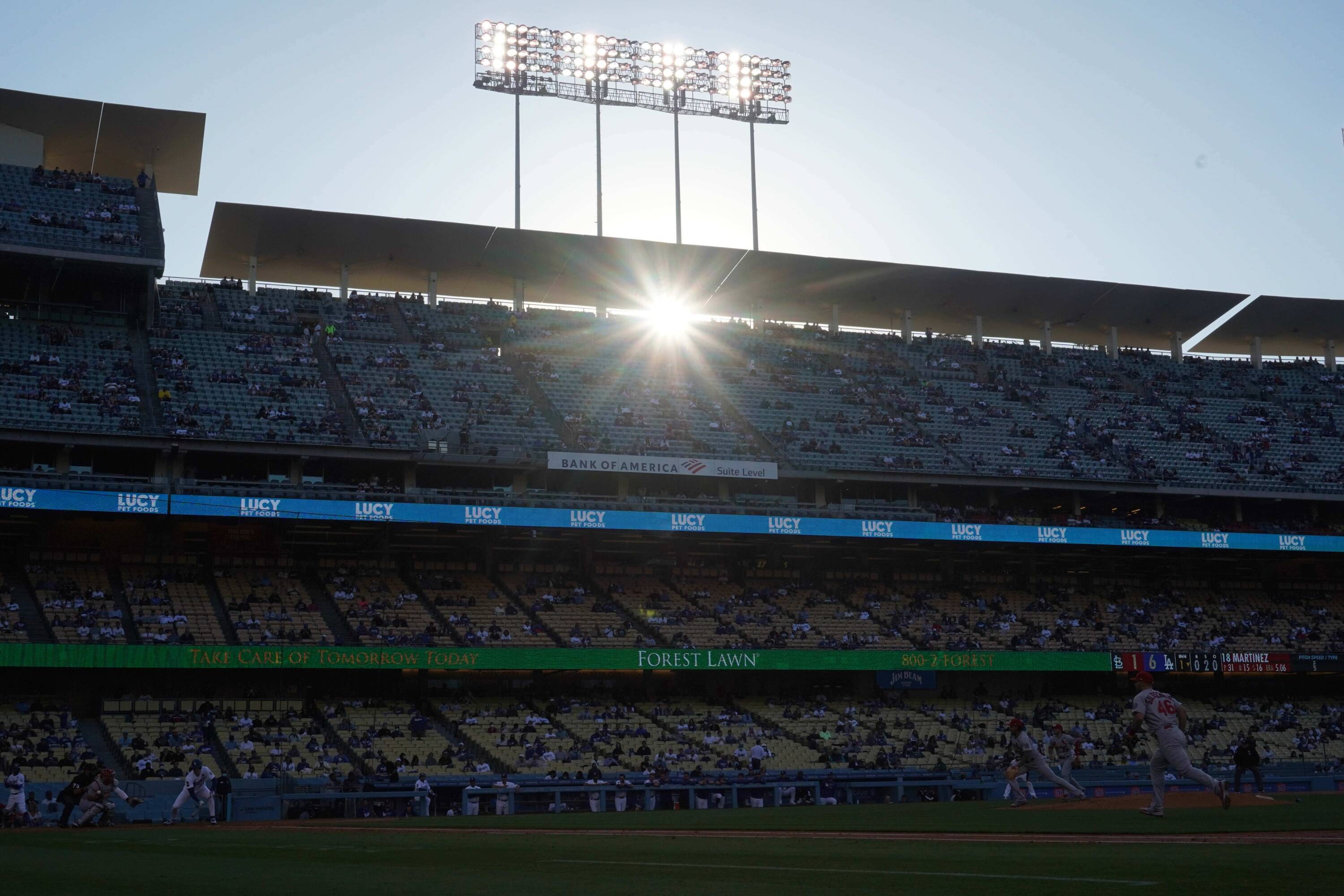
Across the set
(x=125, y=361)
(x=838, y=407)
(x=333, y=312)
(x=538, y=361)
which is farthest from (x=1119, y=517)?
(x=125, y=361)

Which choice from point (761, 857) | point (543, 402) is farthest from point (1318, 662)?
point (761, 857)

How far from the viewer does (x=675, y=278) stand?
2447 inches

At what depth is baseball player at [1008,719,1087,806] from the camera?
70.9 ft

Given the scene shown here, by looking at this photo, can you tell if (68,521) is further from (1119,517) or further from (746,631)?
(1119,517)

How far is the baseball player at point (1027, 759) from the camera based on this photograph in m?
21.6

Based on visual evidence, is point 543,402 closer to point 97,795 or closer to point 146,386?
point 146,386

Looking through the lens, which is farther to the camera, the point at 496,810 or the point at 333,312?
the point at 333,312

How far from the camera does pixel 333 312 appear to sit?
57125mm

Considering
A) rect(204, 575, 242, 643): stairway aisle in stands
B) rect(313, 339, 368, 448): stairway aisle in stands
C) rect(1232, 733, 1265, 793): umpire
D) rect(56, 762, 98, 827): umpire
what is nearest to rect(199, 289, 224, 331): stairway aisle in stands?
rect(313, 339, 368, 448): stairway aisle in stands

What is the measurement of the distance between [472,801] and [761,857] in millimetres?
21173

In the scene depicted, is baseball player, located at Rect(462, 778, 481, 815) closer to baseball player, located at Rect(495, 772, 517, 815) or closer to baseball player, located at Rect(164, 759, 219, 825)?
baseball player, located at Rect(495, 772, 517, 815)

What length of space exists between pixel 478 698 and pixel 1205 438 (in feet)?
120

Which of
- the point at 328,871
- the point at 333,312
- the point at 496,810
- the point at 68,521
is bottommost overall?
the point at 496,810

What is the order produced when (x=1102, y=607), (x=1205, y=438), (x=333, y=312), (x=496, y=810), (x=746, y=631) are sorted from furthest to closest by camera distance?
(x=1205, y=438) < (x=333, y=312) < (x=1102, y=607) < (x=746, y=631) < (x=496, y=810)
